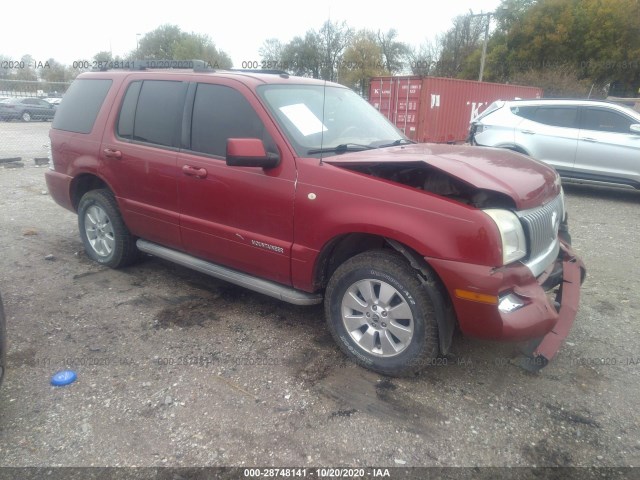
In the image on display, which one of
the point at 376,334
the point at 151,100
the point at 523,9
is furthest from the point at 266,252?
the point at 523,9

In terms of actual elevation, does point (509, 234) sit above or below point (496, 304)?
above

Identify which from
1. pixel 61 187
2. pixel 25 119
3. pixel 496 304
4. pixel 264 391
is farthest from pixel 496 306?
pixel 25 119

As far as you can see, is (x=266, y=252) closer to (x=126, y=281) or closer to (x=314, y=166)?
(x=314, y=166)

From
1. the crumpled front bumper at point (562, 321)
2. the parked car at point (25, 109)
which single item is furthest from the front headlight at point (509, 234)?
the parked car at point (25, 109)

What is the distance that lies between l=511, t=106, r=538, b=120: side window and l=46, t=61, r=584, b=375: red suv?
6.24 m

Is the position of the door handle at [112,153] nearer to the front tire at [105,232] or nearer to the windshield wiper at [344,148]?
the front tire at [105,232]

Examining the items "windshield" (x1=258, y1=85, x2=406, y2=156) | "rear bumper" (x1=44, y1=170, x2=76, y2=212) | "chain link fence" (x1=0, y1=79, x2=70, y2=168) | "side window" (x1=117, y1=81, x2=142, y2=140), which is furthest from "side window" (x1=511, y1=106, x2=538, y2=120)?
"chain link fence" (x1=0, y1=79, x2=70, y2=168)

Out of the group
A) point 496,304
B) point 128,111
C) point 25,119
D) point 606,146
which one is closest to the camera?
point 496,304

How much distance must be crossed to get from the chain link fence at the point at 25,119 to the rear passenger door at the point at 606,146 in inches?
410

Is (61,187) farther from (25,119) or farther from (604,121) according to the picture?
(25,119)

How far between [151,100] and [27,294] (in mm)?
2004

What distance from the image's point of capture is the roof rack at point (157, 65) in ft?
14.1

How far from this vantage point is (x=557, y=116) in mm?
9227

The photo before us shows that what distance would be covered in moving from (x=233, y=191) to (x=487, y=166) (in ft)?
5.76
